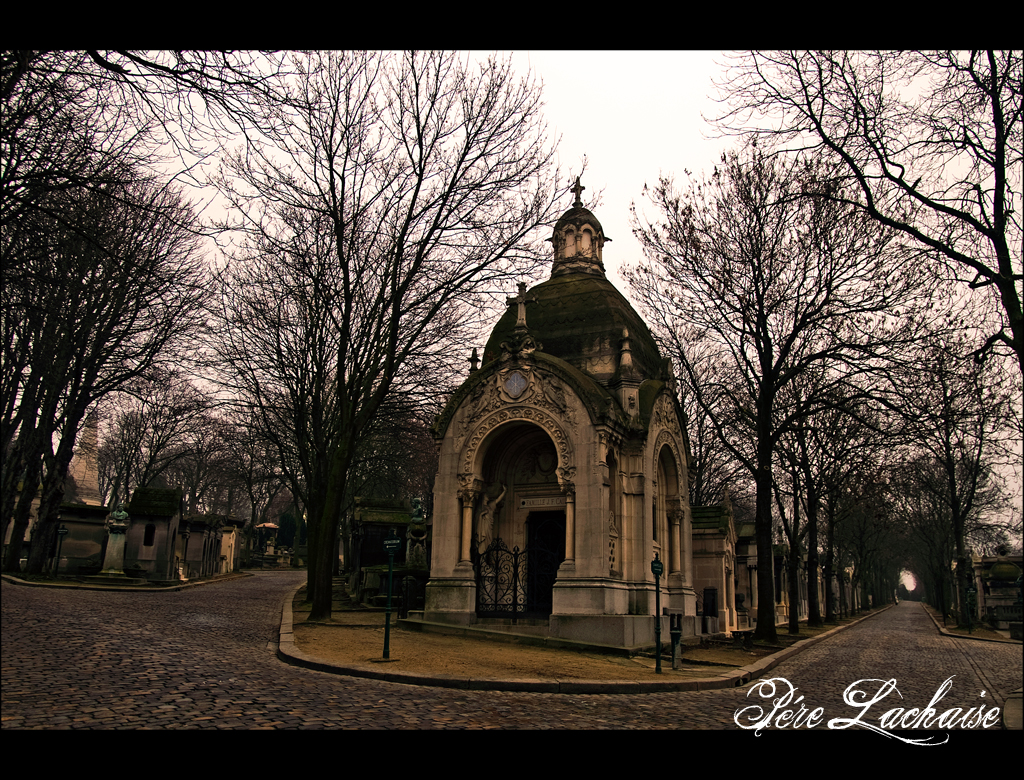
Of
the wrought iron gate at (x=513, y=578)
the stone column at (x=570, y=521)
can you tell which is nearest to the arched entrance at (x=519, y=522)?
the wrought iron gate at (x=513, y=578)

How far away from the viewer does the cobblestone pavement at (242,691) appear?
512 centimetres

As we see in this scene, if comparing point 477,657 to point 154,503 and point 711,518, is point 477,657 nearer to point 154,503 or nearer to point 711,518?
point 711,518

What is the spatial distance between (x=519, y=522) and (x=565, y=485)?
3.05 metres

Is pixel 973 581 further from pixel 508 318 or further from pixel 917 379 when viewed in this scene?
pixel 508 318

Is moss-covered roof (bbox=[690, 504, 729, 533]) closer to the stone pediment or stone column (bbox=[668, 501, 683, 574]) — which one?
stone column (bbox=[668, 501, 683, 574])

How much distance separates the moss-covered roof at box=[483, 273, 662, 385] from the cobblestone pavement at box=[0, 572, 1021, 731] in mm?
9481

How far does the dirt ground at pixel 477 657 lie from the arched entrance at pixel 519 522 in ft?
9.21

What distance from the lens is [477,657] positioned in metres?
13.7

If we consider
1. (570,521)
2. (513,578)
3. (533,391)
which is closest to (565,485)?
(570,521)

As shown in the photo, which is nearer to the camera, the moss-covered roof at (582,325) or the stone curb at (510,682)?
the stone curb at (510,682)

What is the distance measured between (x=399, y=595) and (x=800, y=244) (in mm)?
16899

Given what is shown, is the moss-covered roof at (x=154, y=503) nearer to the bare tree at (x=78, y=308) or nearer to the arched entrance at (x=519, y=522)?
the bare tree at (x=78, y=308)

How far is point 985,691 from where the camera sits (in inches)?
494

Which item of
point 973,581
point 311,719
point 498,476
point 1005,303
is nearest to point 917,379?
point 1005,303
